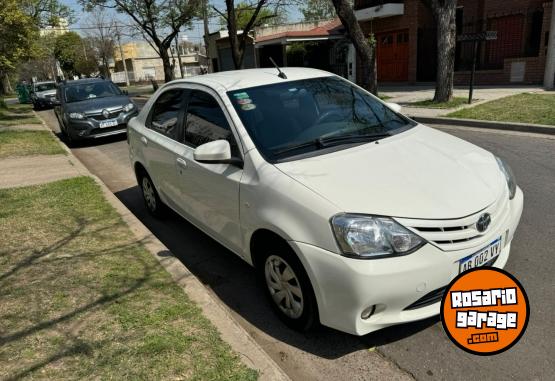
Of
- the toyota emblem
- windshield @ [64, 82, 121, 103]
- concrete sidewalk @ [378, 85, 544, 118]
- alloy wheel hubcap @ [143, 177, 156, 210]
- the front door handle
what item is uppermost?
windshield @ [64, 82, 121, 103]

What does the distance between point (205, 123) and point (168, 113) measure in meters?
0.94

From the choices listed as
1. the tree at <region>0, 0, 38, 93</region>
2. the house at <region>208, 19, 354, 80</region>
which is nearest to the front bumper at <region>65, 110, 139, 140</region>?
the tree at <region>0, 0, 38, 93</region>

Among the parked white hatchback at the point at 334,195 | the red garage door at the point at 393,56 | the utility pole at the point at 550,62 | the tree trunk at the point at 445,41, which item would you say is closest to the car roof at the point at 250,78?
the parked white hatchback at the point at 334,195

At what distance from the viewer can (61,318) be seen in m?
3.17

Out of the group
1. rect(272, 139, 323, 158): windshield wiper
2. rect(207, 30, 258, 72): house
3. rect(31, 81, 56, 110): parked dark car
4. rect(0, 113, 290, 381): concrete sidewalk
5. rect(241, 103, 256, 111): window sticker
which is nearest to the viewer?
rect(0, 113, 290, 381): concrete sidewalk

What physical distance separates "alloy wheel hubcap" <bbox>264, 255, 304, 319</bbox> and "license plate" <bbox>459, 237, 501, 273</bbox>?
3.23 ft

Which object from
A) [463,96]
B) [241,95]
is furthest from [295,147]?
[463,96]

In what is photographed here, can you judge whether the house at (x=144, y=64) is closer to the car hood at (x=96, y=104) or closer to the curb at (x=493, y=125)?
the car hood at (x=96, y=104)

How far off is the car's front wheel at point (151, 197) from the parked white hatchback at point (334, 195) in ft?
3.16

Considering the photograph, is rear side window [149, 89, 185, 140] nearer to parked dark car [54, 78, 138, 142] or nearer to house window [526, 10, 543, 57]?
parked dark car [54, 78, 138, 142]

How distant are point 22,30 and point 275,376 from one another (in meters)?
17.1

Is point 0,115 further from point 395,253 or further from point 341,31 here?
point 395,253

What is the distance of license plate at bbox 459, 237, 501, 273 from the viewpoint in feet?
8.69

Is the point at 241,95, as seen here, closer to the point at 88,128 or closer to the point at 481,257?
the point at 481,257
